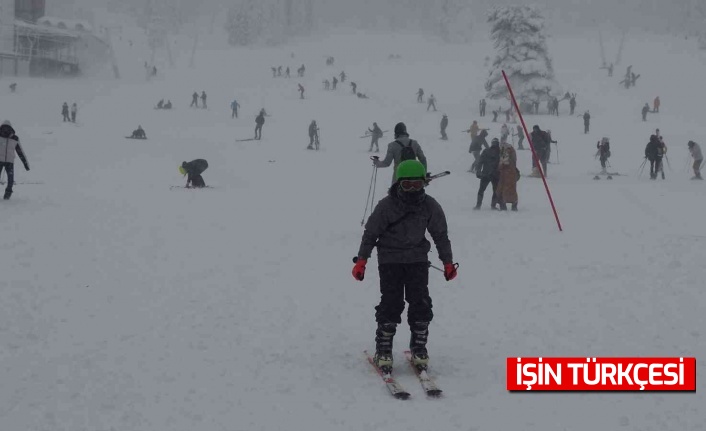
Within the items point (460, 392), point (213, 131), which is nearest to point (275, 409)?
point (460, 392)

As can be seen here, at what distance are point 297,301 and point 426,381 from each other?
2957mm

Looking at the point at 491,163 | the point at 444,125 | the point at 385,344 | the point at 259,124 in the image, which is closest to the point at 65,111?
the point at 259,124

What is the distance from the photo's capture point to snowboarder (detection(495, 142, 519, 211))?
14.4 metres

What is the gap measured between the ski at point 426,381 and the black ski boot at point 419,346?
0.15 ft

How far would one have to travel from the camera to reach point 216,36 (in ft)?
384

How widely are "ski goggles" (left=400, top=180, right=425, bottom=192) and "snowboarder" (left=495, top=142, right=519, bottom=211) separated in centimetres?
965

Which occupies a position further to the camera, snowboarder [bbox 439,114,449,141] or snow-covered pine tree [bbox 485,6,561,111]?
snow-covered pine tree [bbox 485,6,561,111]

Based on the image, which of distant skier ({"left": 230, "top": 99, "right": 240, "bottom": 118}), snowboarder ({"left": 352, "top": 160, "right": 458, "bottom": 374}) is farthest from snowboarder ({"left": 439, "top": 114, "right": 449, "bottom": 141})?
snowboarder ({"left": 352, "top": 160, "right": 458, "bottom": 374})

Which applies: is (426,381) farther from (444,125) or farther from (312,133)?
(444,125)

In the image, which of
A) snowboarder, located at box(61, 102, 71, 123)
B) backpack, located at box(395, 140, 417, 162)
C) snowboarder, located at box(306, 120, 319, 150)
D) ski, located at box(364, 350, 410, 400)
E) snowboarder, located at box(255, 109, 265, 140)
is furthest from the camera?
snowboarder, located at box(61, 102, 71, 123)

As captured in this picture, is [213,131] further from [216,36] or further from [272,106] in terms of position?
[216,36]

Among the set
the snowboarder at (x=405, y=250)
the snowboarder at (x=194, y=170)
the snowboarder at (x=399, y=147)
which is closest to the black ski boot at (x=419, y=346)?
the snowboarder at (x=405, y=250)

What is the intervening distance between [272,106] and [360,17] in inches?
4011

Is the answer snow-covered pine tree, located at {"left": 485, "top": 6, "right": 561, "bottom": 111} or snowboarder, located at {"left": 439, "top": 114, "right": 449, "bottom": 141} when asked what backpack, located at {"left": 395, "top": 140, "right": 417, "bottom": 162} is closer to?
snowboarder, located at {"left": 439, "top": 114, "right": 449, "bottom": 141}
